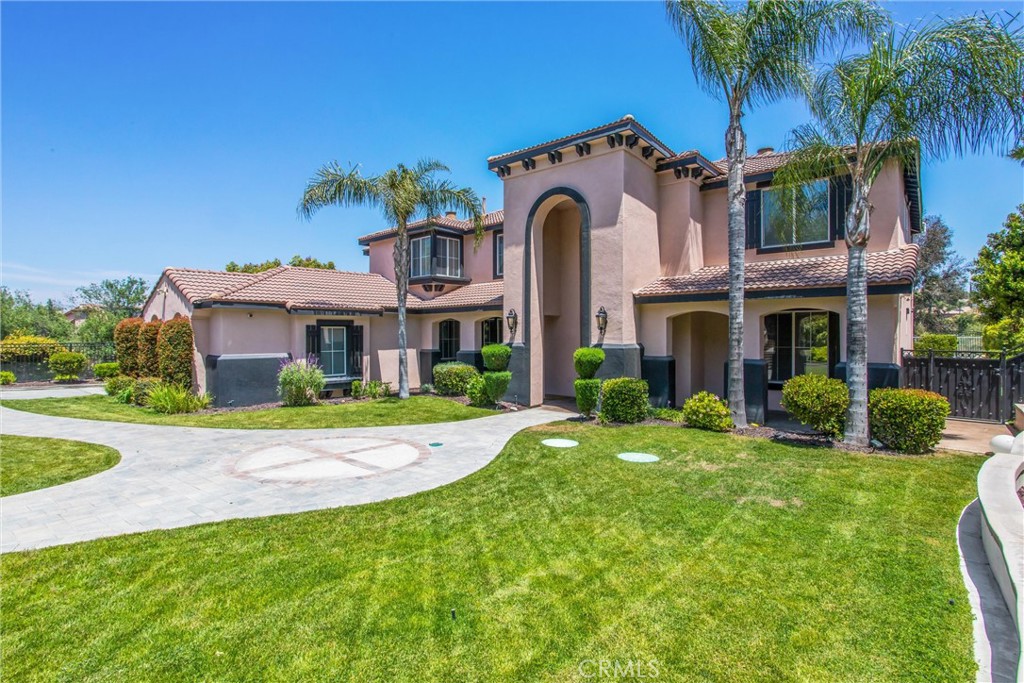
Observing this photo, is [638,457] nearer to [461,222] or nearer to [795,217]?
[795,217]

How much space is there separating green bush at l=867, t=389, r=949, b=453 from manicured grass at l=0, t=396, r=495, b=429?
9945 mm

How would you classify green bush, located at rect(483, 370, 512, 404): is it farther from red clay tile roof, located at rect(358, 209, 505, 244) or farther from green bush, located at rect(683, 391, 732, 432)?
red clay tile roof, located at rect(358, 209, 505, 244)

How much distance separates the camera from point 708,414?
11930 millimetres

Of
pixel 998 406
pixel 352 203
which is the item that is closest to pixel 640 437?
pixel 998 406

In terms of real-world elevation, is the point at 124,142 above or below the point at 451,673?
above

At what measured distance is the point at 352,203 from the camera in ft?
57.0

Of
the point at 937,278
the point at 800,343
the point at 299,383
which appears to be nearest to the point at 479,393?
the point at 299,383

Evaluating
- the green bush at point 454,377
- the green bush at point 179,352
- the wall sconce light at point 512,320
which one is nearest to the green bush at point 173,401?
the green bush at point 179,352

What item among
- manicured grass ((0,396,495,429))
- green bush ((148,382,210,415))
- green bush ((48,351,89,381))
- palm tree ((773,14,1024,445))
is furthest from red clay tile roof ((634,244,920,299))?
green bush ((48,351,89,381))

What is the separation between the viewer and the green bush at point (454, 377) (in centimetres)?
1844

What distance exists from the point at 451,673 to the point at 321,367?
17.3 metres

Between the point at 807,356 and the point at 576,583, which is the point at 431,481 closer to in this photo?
the point at 576,583

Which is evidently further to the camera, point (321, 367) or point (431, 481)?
point (321, 367)

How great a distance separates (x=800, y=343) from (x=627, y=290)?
5.29m
